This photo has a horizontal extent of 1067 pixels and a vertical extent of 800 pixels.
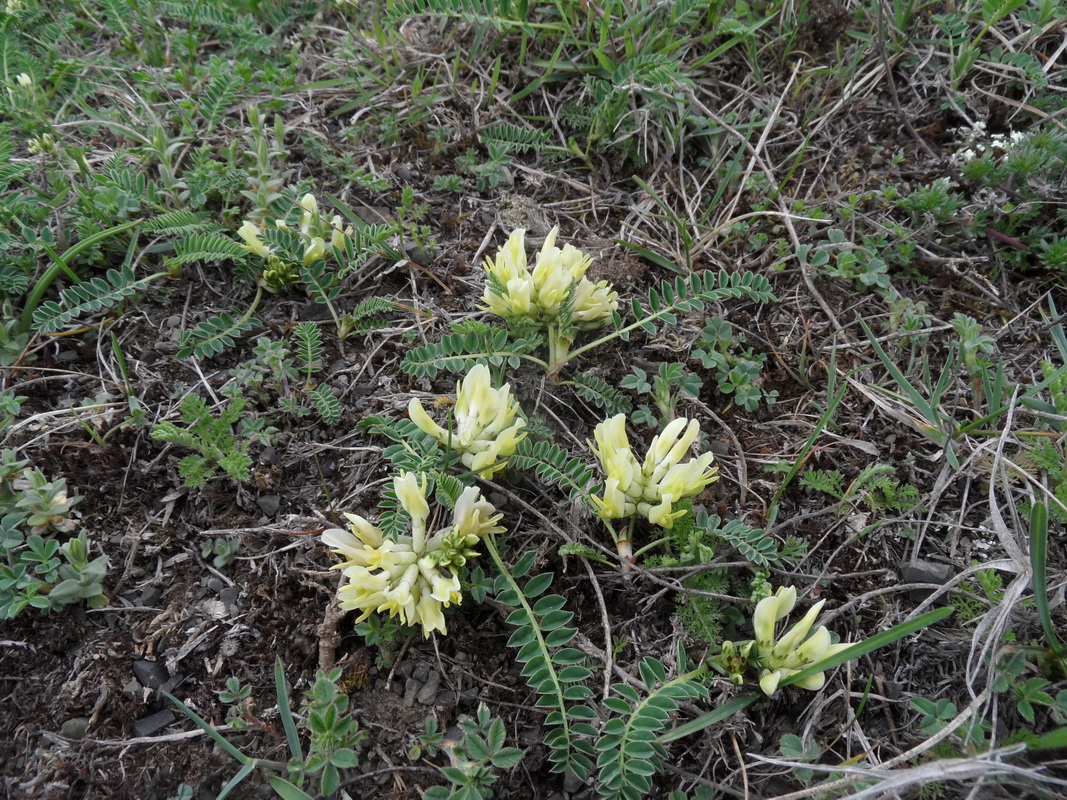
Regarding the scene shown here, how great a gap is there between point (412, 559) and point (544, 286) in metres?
0.93

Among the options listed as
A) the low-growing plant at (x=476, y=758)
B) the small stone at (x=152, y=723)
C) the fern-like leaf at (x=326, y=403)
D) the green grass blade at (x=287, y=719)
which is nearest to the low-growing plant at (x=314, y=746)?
the green grass blade at (x=287, y=719)

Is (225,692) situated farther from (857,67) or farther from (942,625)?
(857,67)

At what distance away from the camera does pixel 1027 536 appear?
1.94 meters

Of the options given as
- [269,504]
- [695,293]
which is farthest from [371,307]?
[695,293]

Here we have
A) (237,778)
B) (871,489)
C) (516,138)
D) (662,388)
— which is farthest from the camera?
(516,138)

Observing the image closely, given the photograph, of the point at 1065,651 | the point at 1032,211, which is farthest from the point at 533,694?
the point at 1032,211

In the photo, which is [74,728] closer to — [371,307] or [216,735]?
[216,735]

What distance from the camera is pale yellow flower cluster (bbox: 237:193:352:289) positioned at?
99.3 inches

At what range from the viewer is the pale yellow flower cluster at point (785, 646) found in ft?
5.81

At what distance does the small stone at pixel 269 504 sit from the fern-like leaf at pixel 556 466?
0.76m

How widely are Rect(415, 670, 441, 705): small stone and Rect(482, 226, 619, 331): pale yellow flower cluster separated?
1.13 metres

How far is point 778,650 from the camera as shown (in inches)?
70.5

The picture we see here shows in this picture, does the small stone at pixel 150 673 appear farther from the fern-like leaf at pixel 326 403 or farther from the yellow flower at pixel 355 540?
the fern-like leaf at pixel 326 403

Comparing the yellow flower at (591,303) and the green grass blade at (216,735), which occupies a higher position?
the yellow flower at (591,303)
